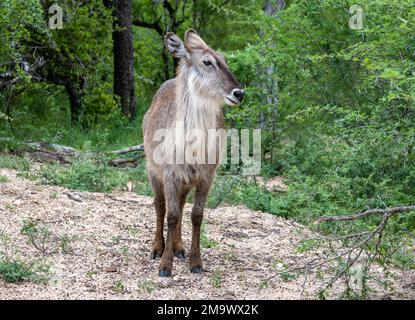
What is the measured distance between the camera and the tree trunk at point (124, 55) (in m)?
12.5

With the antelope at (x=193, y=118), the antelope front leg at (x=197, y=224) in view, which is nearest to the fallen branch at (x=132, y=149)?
the antelope at (x=193, y=118)

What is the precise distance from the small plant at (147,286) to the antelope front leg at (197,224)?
0.57 metres

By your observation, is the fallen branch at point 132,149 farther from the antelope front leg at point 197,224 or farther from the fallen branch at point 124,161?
the antelope front leg at point 197,224

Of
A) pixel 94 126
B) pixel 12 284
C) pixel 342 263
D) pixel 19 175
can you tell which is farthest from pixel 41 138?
pixel 342 263

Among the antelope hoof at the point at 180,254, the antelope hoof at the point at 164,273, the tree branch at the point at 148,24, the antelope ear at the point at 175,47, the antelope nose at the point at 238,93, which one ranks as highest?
the tree branch at the point at 148,24

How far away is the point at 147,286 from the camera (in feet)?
19.0

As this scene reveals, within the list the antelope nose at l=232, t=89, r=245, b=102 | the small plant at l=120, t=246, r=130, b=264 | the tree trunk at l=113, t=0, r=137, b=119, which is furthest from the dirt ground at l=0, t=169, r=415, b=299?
the tree trunk at l=113, t=0, r=137, b=119

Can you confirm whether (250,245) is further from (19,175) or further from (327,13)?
(327,13)

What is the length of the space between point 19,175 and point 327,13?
4.24 metres

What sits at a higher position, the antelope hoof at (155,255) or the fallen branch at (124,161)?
the fallen branch at (124,161)

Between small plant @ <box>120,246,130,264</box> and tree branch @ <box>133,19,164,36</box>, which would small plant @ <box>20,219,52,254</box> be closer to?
small plant @ <box>120,246,130,264</box>

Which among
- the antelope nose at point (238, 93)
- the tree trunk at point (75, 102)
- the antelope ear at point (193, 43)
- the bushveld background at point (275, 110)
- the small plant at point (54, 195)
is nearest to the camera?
the antelope nose at point (238, 93)

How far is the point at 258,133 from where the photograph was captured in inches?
400

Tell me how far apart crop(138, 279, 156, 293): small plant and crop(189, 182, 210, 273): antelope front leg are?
0.57 m
